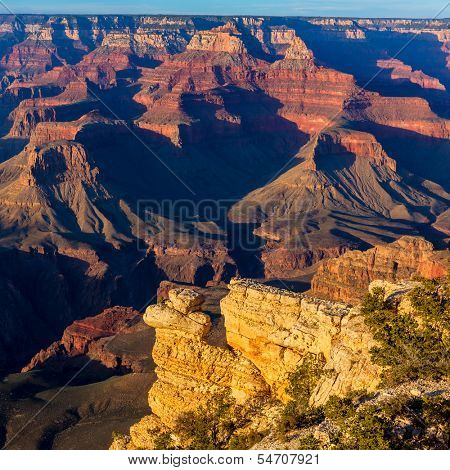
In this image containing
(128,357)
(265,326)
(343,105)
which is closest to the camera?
(265,326)

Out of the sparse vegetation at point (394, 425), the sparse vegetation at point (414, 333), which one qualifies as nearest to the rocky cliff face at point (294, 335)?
the sparse vegetation at point (414, 333)

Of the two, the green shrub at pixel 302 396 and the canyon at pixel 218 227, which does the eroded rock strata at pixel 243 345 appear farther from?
the green shrub at pixel 302 396

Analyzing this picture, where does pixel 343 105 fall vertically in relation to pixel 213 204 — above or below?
above

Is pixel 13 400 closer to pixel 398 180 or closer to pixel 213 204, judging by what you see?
pixel 213 204

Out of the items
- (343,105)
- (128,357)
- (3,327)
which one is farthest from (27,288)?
(343,105)

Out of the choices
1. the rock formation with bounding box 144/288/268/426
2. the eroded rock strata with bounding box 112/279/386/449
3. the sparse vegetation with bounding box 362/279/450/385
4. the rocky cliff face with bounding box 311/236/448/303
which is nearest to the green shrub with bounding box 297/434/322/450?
the sparse vegetation with bounding box 362/279/450/385

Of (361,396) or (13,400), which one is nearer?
(361,396)

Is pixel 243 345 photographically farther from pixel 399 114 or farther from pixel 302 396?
pixel 399 114
